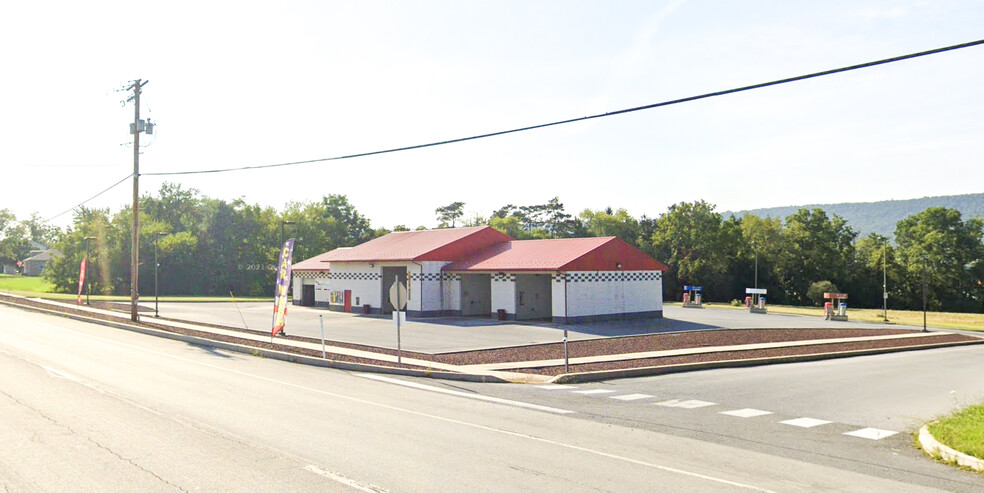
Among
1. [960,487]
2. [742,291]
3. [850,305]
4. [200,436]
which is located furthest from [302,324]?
[850,305]

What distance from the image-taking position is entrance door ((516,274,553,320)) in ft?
122

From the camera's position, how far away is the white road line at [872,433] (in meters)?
10.5

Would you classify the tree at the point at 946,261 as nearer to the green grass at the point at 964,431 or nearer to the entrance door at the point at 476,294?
the entrance door at the point at 476,294

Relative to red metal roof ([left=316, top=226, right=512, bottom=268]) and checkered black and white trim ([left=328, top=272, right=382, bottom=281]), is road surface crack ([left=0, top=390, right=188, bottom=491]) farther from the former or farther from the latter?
checkered black and white trim ([left=328, top=272, right=382, bottom=281])

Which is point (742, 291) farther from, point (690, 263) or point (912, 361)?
point (912, 361)

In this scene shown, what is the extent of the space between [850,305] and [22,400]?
83881mm

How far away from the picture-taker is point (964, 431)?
9.50 metres

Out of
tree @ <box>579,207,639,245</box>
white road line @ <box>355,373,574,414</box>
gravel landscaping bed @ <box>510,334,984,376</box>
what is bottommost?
gravel landscaping bed @ <box>510,334,984,376</box>

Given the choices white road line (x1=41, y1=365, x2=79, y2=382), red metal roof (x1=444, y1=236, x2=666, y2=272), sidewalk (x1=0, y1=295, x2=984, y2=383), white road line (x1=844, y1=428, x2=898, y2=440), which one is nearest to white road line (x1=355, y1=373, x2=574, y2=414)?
sidewalk (x1=0, y1=295, x2=984, y2=383)

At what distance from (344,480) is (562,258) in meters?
27.7

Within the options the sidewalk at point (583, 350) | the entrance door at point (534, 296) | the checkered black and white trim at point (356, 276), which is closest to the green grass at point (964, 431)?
the sidewalk at point (583, 350)

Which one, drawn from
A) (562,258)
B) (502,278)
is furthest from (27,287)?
(562,258)

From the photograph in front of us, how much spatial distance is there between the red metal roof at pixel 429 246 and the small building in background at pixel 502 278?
68mm

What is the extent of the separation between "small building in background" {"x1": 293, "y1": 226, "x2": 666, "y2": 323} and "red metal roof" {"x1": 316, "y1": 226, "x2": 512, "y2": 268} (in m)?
0.07
